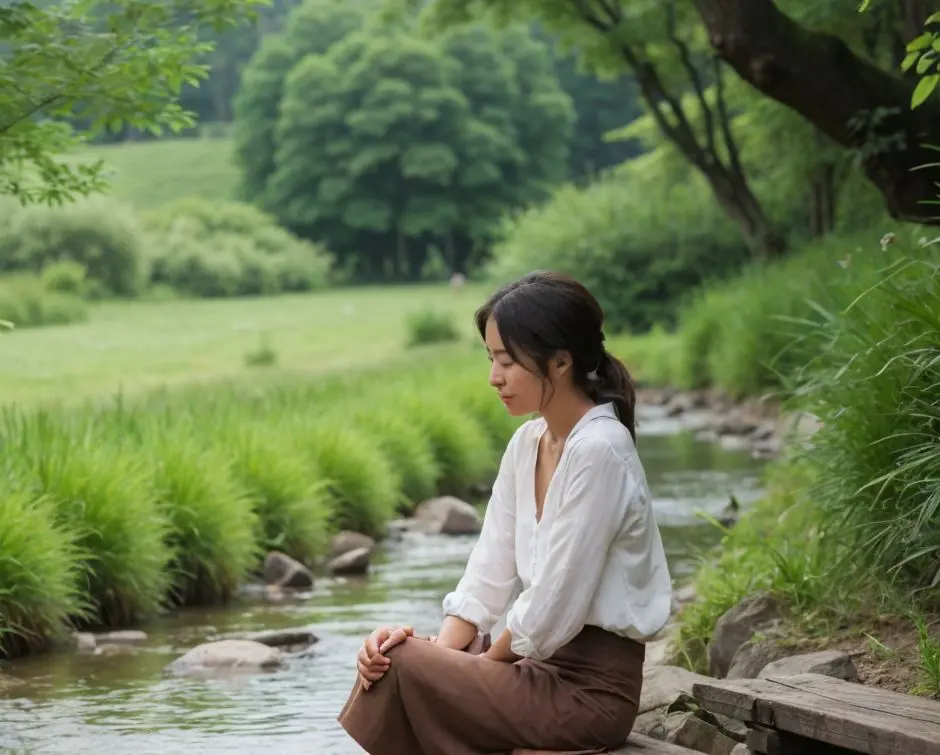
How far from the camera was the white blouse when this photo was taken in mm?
3676

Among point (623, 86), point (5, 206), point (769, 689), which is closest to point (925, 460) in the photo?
point (769, 689)

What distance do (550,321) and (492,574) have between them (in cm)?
74

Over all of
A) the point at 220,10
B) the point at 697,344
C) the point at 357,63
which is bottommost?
the point at 697,344

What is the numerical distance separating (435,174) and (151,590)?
49988 millimetres

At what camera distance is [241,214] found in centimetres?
4716

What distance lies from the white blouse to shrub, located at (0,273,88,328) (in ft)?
67.5

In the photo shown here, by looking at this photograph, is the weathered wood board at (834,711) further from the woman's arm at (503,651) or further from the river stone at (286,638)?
the river stone at (286,638)

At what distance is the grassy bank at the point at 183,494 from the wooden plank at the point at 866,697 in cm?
344

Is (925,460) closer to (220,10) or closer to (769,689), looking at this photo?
(769,689)

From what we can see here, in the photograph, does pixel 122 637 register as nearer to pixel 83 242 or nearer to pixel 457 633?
pixel 457 633

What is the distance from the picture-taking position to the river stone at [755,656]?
5297 millimetres

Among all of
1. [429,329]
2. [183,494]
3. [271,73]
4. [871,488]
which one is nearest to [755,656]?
[871,488]

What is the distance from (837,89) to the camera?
776cm

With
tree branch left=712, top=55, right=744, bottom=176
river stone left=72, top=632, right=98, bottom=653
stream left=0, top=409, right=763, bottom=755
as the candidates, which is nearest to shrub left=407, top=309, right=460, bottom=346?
tree branch left=712, top=55, right=744, bottom=176
